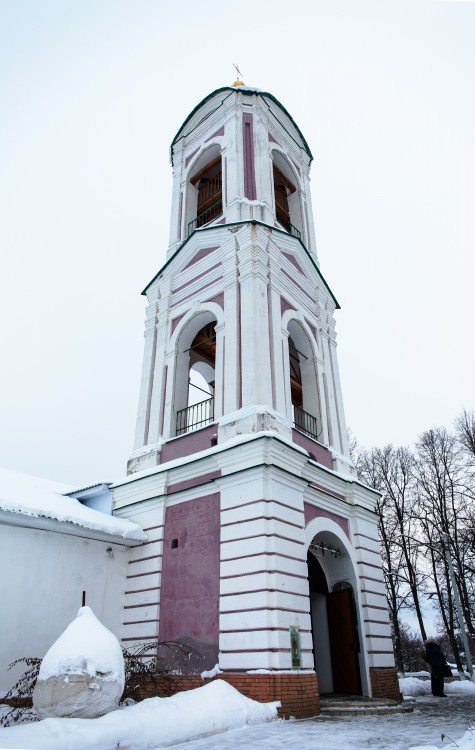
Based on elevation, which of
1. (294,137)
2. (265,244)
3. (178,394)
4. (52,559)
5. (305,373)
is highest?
(294,137)

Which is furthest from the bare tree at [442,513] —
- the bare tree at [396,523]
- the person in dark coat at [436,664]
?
the person in dark coat at [436,664]

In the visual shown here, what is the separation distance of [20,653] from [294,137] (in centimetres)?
1836

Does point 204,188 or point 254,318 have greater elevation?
point 204,188

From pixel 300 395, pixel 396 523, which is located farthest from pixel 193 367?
pixel 396 523

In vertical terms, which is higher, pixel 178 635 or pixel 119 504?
pixel 119 504

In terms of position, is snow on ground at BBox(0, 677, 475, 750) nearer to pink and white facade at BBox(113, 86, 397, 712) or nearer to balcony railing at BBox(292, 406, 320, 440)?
pink and white facade at BBox(113, 86, 397, 712)

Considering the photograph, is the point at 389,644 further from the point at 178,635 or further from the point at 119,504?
the point at 119,504

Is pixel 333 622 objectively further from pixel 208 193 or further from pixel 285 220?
pixel 208 193

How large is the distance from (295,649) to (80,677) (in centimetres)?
409

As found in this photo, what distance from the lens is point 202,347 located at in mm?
16578

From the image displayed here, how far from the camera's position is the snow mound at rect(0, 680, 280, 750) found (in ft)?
17.8

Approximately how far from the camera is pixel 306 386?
15344 mm

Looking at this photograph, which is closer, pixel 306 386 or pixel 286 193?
pixel 306 386

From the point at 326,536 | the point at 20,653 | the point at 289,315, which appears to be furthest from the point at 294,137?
the point at 20,653
